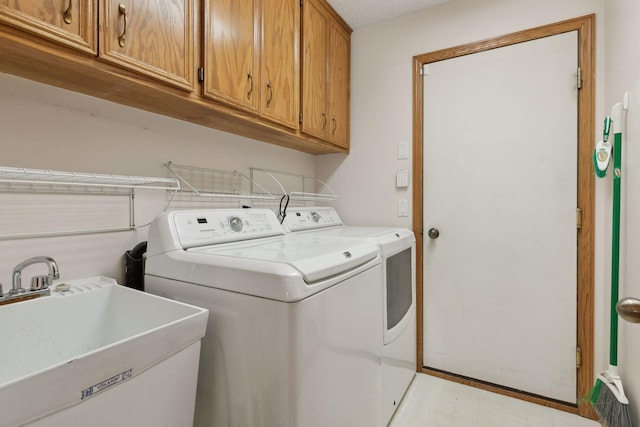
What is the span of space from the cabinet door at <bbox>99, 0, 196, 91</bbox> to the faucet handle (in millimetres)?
698

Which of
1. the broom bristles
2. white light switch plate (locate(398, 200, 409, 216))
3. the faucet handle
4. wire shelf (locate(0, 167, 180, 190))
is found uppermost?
wire shelf (locate(0, 167, 180, 190))

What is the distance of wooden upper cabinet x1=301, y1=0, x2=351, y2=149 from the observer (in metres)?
1.81

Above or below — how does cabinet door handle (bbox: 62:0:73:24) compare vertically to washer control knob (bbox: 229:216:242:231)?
above

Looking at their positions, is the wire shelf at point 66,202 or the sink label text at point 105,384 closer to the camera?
the sink label text at point 105,384

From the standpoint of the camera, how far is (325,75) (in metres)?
2.01

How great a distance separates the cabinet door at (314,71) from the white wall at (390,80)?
0.41 m

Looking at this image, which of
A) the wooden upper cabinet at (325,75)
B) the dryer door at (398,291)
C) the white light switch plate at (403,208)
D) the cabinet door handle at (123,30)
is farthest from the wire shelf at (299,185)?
the cabinet door handle at (123,30)

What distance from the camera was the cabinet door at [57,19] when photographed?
0.73 meters

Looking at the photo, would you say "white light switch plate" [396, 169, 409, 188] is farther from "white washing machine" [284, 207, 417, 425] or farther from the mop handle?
the mop handle

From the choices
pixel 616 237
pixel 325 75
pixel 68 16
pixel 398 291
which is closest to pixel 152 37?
pixel 68 16

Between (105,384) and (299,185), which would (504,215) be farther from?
(105,384)

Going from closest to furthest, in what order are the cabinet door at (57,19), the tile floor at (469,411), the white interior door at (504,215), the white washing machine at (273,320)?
1. the cabinet door at (57,19)
2. the white washing machine at (273,320)
3. the tile floor at (469,411)
4. the white interior door at (504,215)

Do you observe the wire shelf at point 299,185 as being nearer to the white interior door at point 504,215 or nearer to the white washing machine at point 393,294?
the white washing machine at point 393,294

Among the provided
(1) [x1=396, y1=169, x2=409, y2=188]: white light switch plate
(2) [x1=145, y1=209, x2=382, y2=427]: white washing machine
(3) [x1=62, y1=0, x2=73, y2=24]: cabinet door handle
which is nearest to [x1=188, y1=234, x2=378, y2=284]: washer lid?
(2) [x1=145, y1=209, x2=382, y2=427]: white washing machine
